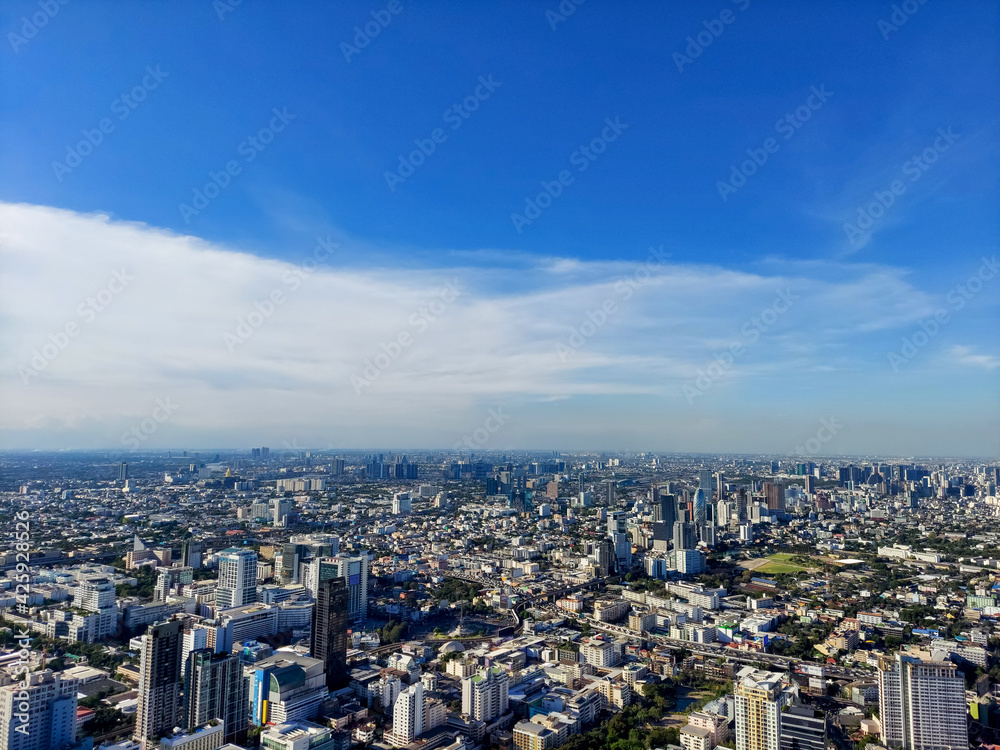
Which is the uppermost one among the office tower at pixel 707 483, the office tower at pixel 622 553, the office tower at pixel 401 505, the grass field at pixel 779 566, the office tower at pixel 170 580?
the office tower at pixel 707 483

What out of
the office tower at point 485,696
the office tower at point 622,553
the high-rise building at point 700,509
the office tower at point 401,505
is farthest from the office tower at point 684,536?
the office tower at point 485,696

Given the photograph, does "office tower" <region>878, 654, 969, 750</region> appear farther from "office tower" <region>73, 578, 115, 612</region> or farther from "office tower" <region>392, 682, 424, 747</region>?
"office tower" <region>73, 578, 115, 612</region>

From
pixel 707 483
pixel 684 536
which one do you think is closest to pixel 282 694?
pixel 684 536

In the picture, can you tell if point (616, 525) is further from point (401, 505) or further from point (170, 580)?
point (170, 580)

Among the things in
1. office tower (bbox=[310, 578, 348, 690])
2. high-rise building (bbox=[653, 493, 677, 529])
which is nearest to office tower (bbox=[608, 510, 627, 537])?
high-rise building (bbox=[653, 493, 677, 529])

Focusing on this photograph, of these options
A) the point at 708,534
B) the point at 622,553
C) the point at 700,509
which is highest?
the point at 700,509

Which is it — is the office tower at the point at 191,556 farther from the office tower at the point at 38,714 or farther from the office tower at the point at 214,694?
the office tower at the point at 38,714
